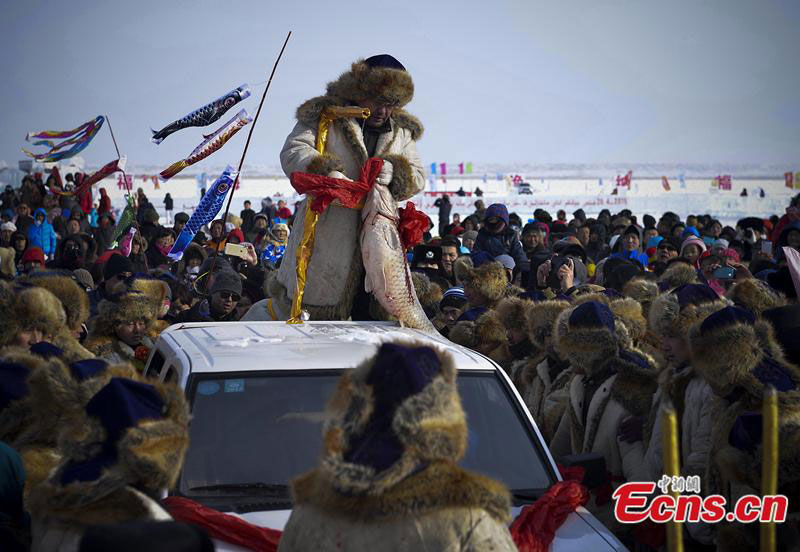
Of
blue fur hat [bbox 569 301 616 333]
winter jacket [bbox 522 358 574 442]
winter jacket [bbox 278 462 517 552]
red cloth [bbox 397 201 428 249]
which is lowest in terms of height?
winter jacket [bbox 522 358 574 442]

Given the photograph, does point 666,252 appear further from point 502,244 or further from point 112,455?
point 112,455

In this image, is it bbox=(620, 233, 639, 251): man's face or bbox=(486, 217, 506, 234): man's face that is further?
bbox=(620, 233, 639, 251): man's face

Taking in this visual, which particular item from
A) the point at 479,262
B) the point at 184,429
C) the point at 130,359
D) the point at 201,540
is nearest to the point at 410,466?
the point at 201,540

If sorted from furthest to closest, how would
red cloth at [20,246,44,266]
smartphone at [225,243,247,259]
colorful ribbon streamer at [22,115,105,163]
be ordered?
colorful ribbon streamer at [22,115,105,163] < red cloth at [20,246,44,266] < smartphone at [225,243,247,259]

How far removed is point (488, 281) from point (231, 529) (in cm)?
476

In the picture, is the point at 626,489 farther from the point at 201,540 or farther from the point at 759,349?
the point at 201,540

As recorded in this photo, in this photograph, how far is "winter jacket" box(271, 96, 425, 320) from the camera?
646cm

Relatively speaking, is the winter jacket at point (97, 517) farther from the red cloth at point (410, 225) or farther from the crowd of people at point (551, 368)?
the red cloth at point (410, 225)

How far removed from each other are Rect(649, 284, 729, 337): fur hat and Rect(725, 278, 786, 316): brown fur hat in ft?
2.41

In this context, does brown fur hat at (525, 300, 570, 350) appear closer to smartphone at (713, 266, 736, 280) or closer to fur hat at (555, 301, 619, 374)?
fur hat at (555, 301, 619, 374)

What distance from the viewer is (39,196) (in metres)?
19.9

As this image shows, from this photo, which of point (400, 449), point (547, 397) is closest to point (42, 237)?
point (547, 397)

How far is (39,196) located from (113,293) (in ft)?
47.7

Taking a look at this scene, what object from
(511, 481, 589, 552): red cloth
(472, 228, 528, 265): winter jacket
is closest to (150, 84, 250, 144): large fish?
(472, 228, 528, 265): winter jacket
